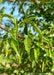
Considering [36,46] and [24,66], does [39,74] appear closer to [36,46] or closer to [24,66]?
[24,66]

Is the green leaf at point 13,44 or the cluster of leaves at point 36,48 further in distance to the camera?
the cluster of leaves at point 36,48

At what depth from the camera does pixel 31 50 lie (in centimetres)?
79

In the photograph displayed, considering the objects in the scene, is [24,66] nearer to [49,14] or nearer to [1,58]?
[1,58]

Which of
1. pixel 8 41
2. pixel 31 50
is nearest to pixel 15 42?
pixel 8 41

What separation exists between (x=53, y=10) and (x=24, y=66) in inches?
26.4

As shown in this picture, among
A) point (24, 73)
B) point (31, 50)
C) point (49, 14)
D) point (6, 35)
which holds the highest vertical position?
point (49, 14)

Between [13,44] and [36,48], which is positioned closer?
[13,44]

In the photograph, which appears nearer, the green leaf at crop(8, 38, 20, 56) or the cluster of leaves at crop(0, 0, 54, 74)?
the green leaf at crop(8, 38, 20, 56)

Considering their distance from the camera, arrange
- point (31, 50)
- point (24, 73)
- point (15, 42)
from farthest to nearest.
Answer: point (24, 73) → point (31, 50) → point (15, 42)

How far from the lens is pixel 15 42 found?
2.22 ft

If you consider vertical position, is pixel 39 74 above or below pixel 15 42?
below

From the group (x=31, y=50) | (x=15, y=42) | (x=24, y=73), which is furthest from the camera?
(x=24, y=73)

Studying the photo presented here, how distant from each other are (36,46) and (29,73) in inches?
25.2

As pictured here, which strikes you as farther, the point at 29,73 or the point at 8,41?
the point at 29,73
